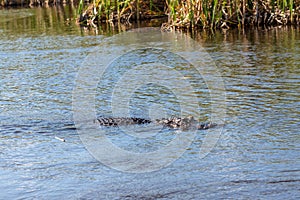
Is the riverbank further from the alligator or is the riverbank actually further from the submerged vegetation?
the alligator

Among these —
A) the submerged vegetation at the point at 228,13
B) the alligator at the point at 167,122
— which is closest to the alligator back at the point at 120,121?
the alligator at the point at 167,122

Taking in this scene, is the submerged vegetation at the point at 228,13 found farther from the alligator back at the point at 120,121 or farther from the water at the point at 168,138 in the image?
the alligator back at the point at 120,121

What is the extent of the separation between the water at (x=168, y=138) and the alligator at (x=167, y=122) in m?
0.23

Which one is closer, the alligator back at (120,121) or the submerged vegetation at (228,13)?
the alligator back at (120,121)

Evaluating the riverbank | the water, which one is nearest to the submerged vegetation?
the riverbank

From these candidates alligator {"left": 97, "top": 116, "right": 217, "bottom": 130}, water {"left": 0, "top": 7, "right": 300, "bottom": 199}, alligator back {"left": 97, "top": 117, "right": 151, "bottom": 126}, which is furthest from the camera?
alligator back {"left": 97, "top": 117, "right": 151, "bottom": 126}

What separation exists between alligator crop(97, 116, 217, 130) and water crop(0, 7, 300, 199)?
23cm

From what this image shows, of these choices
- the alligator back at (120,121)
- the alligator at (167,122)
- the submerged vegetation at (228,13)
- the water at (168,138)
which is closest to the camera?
the water at (168,138)

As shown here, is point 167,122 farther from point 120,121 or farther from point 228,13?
point 228,13

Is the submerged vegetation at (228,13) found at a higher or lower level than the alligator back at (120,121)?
higher

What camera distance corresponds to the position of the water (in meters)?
5.86

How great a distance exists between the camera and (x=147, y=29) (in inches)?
676

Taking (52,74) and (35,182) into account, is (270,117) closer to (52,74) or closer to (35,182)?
(35,182)

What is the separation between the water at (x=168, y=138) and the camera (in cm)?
586
